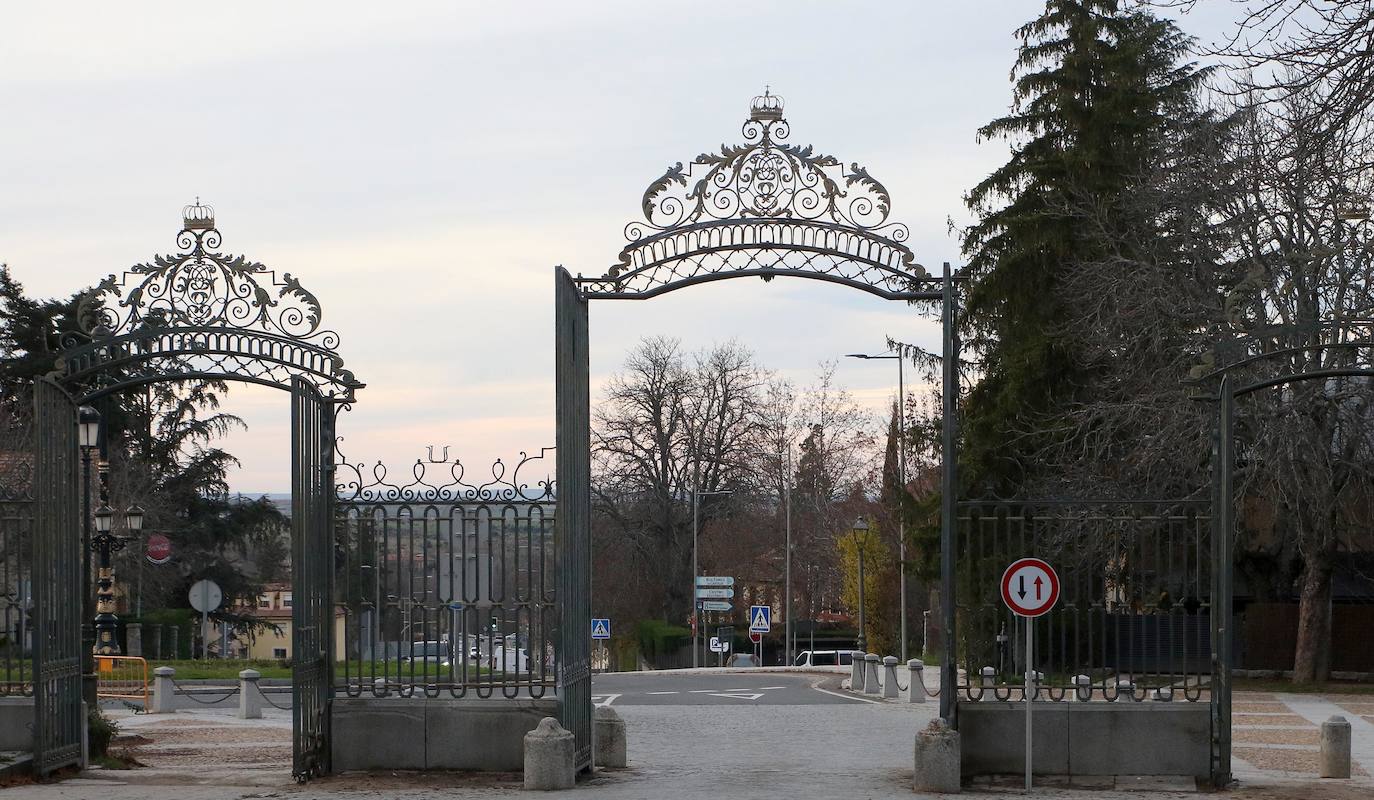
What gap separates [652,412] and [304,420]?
1733 inches

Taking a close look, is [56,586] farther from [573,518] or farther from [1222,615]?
[1222,615]

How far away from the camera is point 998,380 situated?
1423 inches

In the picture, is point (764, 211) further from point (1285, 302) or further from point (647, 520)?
point (647, 520)

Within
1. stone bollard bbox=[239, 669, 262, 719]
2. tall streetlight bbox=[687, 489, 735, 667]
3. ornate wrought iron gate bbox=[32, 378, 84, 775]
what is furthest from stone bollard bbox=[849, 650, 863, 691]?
ornate wrought iron gate bbox=[32, 378, 84, 775]

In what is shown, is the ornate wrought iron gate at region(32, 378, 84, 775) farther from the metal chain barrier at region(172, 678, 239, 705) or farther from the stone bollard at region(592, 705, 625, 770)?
the metal chain barrier at region(172, 678, 239, 705)

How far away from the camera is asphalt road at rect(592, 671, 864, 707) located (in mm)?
30547

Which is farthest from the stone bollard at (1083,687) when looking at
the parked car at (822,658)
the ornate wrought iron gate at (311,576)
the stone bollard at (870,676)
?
the parked car at (822,658)

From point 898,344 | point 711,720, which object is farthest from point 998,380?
point 711,720

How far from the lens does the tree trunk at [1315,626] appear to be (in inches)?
1244

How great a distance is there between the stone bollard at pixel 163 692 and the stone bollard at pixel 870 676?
1349 centimetres

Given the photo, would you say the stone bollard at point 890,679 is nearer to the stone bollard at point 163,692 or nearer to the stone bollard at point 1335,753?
the stone bollard at point 163,692

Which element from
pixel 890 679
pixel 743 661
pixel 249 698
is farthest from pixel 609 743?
pixel 743 661

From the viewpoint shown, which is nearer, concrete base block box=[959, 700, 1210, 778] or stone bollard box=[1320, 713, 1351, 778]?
concrete base block box=[959, 700, 1210, 778]

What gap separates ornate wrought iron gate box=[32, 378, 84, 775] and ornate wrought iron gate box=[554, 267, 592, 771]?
481cm
